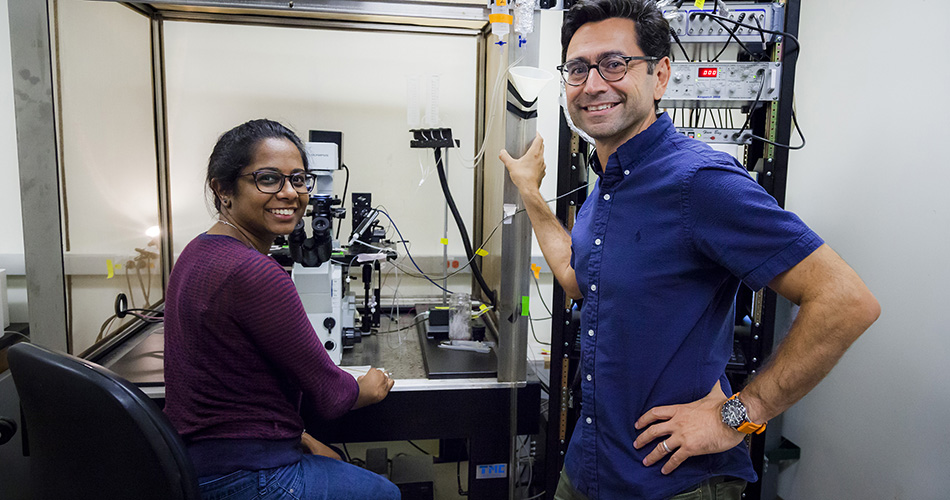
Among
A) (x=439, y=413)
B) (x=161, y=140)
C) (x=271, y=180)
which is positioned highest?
(x=161, y=140)

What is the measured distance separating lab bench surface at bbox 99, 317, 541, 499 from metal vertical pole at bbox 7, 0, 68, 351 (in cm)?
30

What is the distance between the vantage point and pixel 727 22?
64.1 inches

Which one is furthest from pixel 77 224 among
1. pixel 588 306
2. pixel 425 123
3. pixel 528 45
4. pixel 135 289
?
pixel 588 306

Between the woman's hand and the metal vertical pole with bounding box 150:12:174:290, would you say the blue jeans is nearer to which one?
the woman's hand

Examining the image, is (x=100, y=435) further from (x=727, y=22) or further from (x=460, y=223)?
(x=727, y=22)

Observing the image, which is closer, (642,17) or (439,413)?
(642,17)

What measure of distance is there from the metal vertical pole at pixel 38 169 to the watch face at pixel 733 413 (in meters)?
1.76

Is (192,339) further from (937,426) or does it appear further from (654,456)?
(937,426)

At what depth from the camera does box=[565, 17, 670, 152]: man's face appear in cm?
109

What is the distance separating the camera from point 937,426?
161 cm

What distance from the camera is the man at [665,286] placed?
0.87 metres

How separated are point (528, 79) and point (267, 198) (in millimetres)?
761

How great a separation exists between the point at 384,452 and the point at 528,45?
1.61m

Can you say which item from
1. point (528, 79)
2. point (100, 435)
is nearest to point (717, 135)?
point (528, 79)
